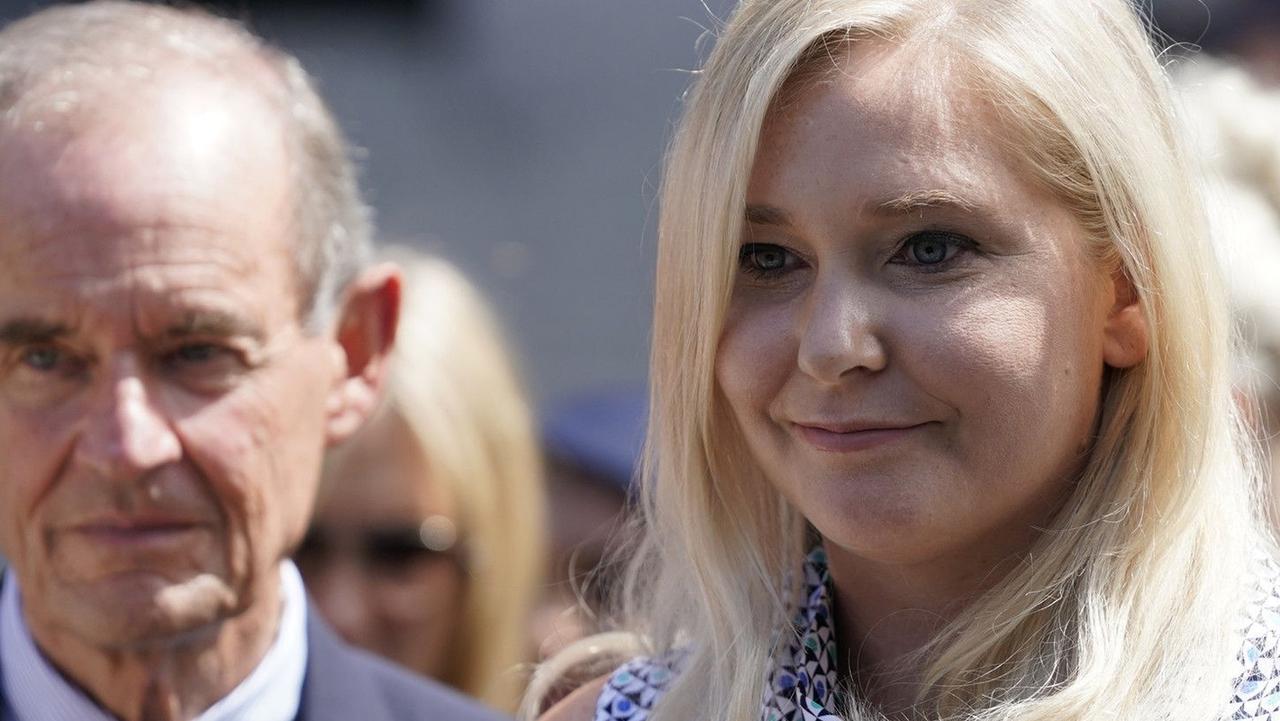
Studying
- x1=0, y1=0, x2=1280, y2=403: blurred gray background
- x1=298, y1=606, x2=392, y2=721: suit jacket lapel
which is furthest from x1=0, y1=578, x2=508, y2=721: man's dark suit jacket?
x1=0, y1=0, x2=1280, y2=403: blurred gray background

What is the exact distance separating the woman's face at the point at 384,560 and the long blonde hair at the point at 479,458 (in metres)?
0.04

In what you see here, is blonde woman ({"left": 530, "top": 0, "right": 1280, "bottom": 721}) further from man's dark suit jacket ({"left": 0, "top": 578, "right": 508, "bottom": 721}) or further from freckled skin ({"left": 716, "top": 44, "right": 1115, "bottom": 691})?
man's dark suit jacket ({"left": 0, "top": 578, "right": 508, "bottom": 721})

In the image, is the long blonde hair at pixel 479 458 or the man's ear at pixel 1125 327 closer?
the man's ear at pixel 1125 327

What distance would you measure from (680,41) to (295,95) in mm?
3338

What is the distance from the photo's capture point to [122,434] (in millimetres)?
2305

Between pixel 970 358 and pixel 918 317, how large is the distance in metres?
0.07

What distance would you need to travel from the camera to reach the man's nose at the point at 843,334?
1.89m

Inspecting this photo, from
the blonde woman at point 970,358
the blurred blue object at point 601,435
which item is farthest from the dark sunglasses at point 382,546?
the blonde woman at point 970,358

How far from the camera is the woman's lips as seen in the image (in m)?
1.92

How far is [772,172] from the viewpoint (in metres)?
2.01

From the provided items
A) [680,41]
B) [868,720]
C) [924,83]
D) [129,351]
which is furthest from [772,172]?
[680,41]

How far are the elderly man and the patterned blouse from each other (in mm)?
519

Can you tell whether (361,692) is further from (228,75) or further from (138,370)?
(228,75)

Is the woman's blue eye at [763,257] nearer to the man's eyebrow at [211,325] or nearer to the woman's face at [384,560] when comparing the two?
the man's eyebrow at [211,325]
